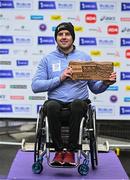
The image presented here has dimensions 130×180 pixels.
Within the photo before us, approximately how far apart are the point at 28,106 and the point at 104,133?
1164mm

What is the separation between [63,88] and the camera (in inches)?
153

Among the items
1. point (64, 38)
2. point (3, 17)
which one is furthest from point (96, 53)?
A: point (64, 38)

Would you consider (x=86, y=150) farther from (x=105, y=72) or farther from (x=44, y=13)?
(x=44, y=13)

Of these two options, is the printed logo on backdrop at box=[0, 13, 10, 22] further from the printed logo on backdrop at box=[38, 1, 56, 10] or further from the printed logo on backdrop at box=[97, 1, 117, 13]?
the printed logo on backdrop at box=[97, 1, 117, 13]

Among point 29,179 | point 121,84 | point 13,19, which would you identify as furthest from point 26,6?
point 29,179

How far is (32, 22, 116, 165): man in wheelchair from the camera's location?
3623 millimetres

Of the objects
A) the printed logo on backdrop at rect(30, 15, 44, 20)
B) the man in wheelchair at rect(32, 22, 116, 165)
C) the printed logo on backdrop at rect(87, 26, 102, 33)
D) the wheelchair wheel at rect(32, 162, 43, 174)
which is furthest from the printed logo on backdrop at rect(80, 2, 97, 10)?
the wheelchair wheel at rect(32, 162, 43, 174)

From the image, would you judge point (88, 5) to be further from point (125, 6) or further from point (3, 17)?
point (3, 17)

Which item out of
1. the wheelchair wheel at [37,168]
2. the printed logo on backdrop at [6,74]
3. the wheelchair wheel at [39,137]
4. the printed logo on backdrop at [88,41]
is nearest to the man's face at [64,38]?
the wheelchair wheel at [39,137]

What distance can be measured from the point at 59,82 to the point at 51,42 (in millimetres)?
1504

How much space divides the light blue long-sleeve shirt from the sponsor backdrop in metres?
1.21

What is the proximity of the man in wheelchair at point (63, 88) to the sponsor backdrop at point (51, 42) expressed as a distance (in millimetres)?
1206

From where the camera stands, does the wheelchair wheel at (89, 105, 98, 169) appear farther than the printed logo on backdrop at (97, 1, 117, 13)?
No

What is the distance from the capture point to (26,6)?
5156mm
